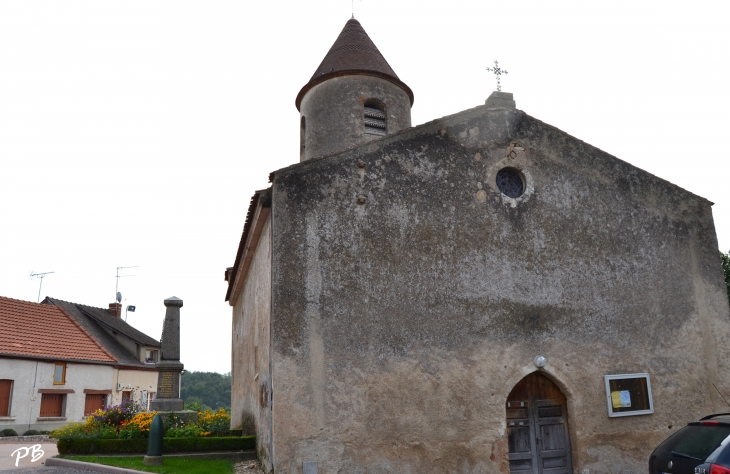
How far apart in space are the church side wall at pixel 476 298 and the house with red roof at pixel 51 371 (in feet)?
66.8

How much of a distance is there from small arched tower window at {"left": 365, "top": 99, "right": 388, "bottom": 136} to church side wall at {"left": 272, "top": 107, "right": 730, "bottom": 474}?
16.2ft

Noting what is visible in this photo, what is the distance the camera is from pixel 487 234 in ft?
38.5

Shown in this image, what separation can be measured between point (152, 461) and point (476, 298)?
728 centimetres

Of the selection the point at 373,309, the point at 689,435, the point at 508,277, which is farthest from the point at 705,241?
the point at 373,309

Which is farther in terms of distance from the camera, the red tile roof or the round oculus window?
the red tile roof

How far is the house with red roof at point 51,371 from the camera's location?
80.8 ft

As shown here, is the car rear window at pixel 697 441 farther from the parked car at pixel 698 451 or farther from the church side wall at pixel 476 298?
the church side wall at pixel 476 298

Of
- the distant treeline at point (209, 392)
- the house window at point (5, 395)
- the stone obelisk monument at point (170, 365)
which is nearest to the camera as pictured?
the stone obelisk monument at point (170, 365)

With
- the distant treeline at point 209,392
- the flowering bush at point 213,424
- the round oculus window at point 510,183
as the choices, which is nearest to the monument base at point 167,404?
the flowering bush at point 213,424

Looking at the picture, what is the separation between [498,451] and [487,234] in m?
4.24

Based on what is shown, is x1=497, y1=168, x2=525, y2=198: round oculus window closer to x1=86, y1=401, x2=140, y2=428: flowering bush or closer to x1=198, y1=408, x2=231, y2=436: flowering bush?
x1=198, y1=408, x2=231, y2=436: flowering bush

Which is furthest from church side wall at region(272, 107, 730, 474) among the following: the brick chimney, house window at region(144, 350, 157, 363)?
the brick chimney

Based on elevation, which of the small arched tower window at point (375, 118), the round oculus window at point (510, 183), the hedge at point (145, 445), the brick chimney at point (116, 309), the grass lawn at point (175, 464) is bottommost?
the grass lawn at point (175, 464)

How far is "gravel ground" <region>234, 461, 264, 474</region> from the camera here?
1077 centimetres
